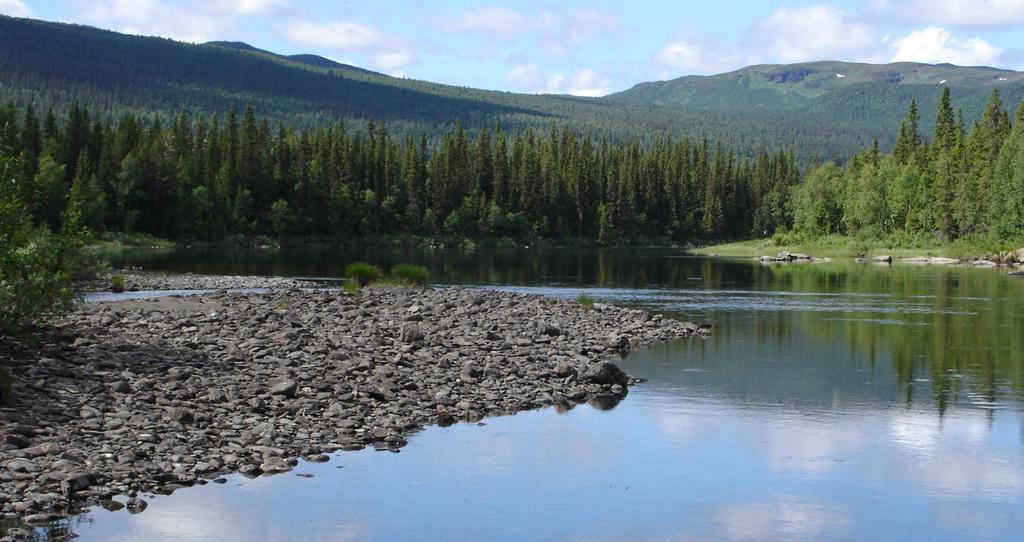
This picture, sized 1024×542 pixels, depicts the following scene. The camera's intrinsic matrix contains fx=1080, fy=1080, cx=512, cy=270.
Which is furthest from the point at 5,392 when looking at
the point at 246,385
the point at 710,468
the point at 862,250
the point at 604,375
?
the point at 862,250

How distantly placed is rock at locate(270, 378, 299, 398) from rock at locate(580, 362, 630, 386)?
26.5 ft

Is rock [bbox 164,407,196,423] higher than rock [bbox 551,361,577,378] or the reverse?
higher

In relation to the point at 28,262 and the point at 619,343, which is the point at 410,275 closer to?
the point at 619,343

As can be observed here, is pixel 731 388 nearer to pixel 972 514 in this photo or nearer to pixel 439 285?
pixel 972 514

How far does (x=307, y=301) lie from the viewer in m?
43.2

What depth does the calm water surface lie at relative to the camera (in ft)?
53.1

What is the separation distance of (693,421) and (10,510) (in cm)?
1411

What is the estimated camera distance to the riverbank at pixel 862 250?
9638 centimetres

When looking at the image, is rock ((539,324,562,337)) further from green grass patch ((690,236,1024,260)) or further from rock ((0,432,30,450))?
green grass patch ((690,236,1024,260))

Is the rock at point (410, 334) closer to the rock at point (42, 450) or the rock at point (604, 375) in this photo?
the rock at point (604, 375)

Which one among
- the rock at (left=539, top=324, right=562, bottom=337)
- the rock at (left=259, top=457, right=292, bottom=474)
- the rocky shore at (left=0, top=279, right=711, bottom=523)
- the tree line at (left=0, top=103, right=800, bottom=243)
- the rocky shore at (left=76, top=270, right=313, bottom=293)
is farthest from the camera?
the tree line at (left=0, top=103, right=800, bottom=243)

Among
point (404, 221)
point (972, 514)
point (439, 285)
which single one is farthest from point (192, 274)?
point (404, 221)

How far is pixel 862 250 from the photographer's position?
11644 cm

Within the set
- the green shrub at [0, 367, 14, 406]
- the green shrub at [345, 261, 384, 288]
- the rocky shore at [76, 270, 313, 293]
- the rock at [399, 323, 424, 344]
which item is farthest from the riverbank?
the green shrub at [0, 367, 14, 406]
